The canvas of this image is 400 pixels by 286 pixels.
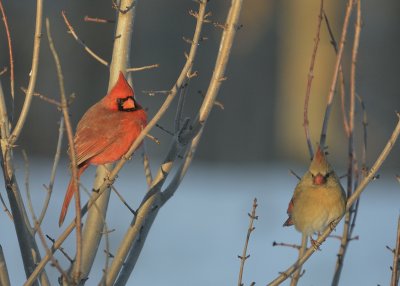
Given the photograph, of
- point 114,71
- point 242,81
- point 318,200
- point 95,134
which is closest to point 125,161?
point 114,71

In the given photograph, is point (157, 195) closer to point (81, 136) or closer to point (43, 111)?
point (81, 136)

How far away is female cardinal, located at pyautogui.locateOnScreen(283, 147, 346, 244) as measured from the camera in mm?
2816

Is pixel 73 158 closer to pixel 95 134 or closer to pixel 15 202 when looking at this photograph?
pixel 15 202

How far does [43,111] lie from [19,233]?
21.1 feet

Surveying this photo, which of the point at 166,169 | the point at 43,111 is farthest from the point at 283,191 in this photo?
the point at 166,169

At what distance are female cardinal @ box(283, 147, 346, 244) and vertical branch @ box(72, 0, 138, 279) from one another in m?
0.71

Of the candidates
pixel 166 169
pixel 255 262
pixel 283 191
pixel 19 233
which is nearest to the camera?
pixel 19 233

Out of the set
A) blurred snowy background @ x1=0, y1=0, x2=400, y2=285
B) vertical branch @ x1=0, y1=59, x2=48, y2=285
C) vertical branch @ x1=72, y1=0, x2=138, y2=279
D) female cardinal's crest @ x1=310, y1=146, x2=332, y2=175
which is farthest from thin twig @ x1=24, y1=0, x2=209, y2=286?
blurred snowy background @ x1=0, y1=0, x2=400, y2=285

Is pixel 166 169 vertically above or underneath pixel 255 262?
above

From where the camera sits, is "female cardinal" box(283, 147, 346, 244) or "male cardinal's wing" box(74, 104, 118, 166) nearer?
"female cardinal" box(283, 147, 346, 244)

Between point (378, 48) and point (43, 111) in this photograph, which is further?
point (378, 48)

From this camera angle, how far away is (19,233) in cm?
Result: 227

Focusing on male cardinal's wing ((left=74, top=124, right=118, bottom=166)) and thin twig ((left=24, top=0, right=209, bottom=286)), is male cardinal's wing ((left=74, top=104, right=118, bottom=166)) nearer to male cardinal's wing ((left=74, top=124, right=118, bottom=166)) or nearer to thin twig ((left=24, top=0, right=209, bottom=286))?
male cardinal's wing ((left=74, top=124, right=118, bottom=166))

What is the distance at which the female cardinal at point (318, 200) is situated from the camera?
9.24 ft
